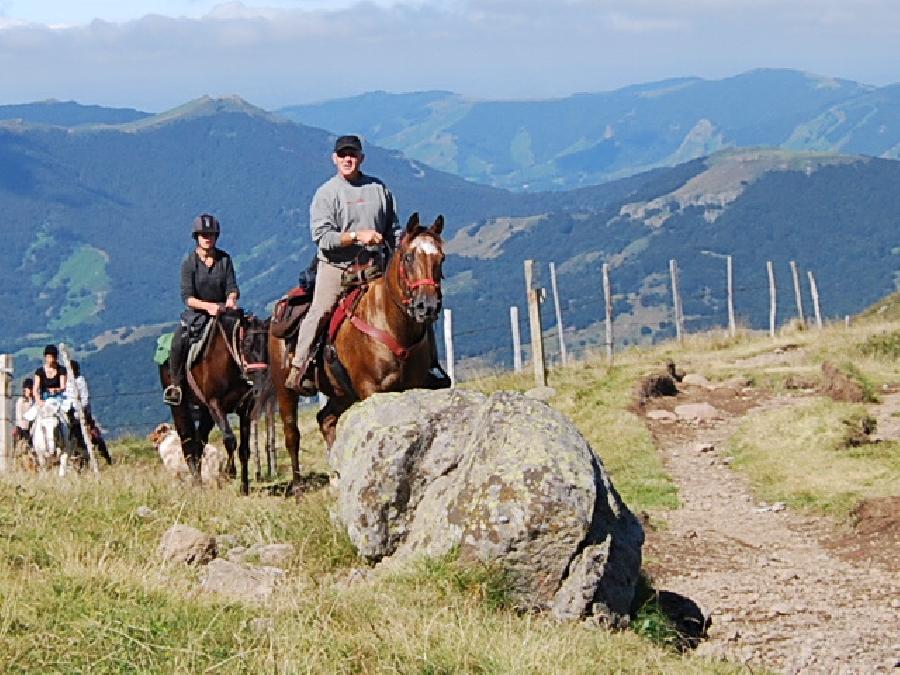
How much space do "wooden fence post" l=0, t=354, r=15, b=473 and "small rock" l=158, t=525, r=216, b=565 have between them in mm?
5834

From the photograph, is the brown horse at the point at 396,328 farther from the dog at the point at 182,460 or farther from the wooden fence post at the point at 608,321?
the wooden fence post at the point at 608,321

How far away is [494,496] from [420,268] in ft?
9.60

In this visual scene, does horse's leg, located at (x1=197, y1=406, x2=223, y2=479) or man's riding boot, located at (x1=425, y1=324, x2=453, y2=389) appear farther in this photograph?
horse's leg, located at (x1=197, y1=406, x2=223, y2=479)

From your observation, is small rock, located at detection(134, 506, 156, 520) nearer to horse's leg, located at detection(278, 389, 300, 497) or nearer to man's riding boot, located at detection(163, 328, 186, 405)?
horse's leg, located at detection(278, 389, 300, 497)

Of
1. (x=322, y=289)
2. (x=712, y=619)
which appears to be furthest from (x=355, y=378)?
(x=712, y=619)

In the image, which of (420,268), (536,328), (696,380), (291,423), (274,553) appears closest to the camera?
(274,553)

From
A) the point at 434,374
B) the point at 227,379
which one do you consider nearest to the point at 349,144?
the point at 434,374

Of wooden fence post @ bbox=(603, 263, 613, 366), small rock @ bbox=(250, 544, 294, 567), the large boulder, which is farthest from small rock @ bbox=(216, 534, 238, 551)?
wooden fence post @ bbox=(603, 263, 613, 366)

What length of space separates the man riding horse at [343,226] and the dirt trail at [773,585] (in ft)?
10.8

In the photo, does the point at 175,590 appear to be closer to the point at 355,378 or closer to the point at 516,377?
the point at 355,378

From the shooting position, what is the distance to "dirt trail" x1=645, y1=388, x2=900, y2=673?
Answer: 7.77m

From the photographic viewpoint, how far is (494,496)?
7613 millimetres

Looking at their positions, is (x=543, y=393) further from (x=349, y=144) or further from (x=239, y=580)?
(x=239, y=580)

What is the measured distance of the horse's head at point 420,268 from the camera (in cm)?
1002
